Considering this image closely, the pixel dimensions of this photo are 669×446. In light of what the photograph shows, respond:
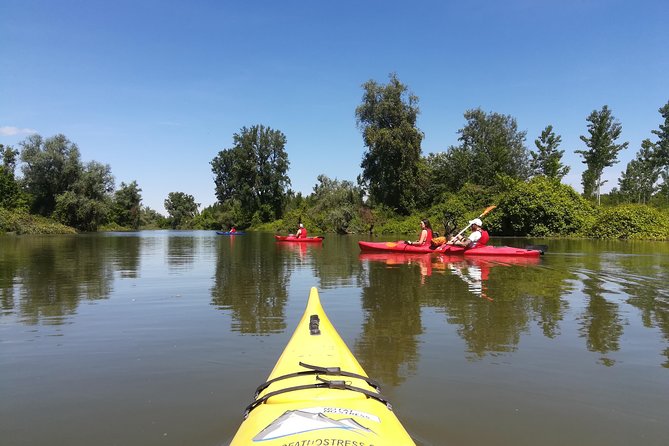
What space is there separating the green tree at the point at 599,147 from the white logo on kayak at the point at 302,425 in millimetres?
52909

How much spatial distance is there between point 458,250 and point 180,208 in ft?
308

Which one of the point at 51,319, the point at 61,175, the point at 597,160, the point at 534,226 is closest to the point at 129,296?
the point at 51,319

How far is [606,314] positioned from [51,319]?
8445mm

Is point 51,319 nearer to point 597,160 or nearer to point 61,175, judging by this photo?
point 61,175

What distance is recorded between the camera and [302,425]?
2381 millimetres

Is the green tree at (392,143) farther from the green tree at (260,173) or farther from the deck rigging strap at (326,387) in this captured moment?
the deck rigging strap at (326,387)

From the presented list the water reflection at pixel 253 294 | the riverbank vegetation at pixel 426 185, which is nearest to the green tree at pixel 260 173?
the riverbank vegetation at pixel 426 185

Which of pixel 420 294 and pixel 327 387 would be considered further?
pixel 420 294

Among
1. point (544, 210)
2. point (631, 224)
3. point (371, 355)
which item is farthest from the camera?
point (544, 210)

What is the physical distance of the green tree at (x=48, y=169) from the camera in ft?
152

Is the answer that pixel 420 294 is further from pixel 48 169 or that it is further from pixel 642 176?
pixel 642 176

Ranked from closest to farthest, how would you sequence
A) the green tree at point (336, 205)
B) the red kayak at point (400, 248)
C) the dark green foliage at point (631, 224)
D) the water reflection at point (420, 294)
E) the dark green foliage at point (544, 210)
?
the water reflection at point (420, 294) < the red kayak at point (400, 248) < the dark green foliage at point (631, 224) < the dark green foliage at point (544, 210) < the green tree at point (336, 205)

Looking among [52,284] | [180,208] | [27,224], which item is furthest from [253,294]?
[180,208]

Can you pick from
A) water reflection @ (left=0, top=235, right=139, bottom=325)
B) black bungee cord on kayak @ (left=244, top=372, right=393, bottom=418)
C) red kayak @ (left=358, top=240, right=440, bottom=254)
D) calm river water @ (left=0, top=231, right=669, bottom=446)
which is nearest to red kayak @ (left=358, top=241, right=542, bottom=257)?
red kayak @ (left=358, top=240, right=440, bottom=254)
